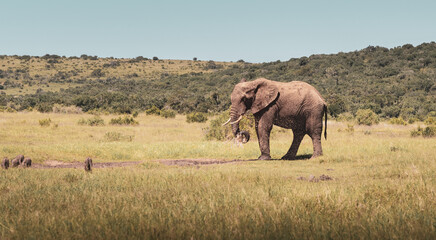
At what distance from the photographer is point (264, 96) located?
1326 cm

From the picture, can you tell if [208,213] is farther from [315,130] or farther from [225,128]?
[225,128]

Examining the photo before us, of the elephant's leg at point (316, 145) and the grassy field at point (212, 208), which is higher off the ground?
the grassy field at point (212, 208)

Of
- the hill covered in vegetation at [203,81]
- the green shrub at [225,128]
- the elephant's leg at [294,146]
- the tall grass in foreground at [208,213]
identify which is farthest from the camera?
the hill covered in vegetation at [203,81]

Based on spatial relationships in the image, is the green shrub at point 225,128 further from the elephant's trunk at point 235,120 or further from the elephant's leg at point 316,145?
the elephant's leg at point 316,145

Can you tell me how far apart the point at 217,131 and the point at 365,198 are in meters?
16.3

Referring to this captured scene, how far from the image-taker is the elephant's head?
13.2 meters

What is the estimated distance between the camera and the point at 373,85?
61812 millimetres

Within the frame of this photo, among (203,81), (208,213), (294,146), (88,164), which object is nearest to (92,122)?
(294,146)

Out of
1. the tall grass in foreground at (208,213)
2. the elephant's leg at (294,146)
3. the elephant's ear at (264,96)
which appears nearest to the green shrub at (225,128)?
the elephant's leg at (294,146)

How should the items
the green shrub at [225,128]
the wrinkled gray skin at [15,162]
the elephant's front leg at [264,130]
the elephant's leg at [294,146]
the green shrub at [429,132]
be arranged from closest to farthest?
the wrinkled gray skin at [15,162]
the elephant's front leg at [264,130]
the elephant's leg at [294,146]
the green shrub at [225,128]
the green shrub at [429,132]

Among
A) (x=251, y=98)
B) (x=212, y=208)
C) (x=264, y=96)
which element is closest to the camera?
(x=212, y=208)

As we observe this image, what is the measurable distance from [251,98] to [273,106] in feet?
2.72

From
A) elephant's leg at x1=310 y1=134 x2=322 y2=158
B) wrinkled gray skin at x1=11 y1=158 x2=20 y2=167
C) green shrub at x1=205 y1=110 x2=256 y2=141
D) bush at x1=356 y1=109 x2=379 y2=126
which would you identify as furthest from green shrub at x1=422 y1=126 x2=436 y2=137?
wrinkled gray skin at x1=11 y1=158 x2=20 y2=167

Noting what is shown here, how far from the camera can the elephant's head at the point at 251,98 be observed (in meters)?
13.2
